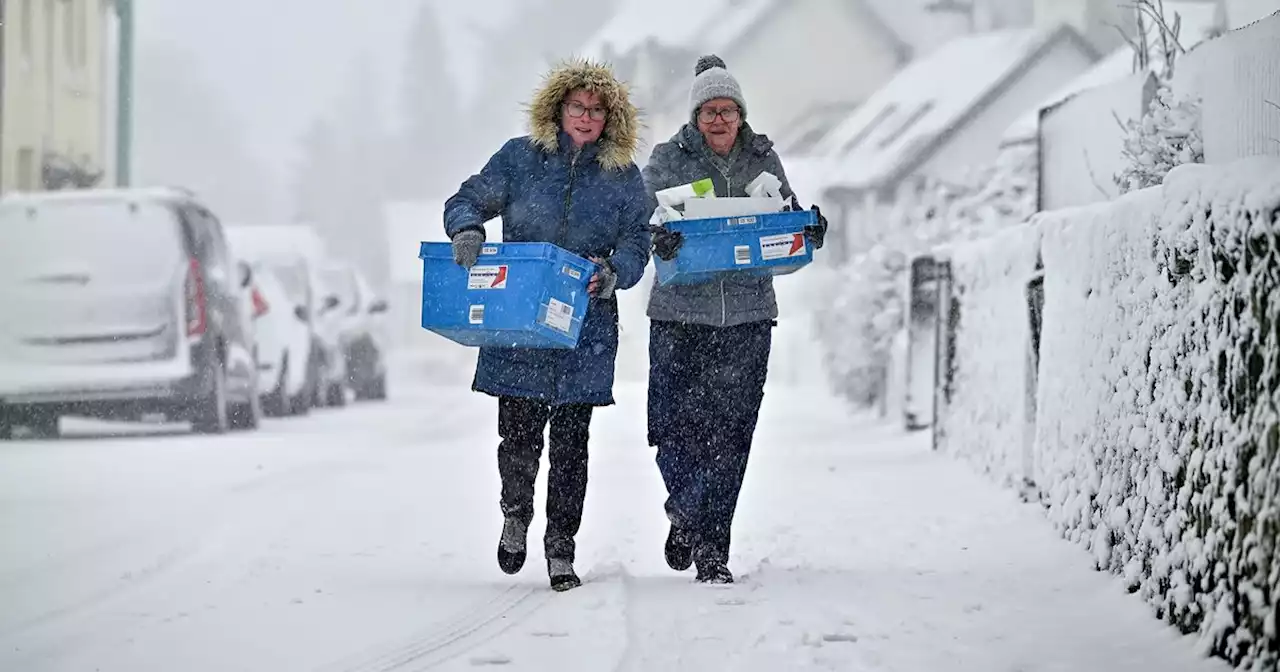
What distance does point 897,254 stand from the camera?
739 inches

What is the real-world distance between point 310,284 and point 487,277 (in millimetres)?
15415

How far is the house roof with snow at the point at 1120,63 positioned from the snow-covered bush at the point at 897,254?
726 mm

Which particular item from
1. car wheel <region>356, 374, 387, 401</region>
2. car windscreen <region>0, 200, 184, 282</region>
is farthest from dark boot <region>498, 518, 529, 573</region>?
car wheel <region>356, 374, 387, 401</region>

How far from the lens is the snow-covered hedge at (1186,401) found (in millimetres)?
4914

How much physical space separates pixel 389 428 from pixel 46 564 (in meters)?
11.5

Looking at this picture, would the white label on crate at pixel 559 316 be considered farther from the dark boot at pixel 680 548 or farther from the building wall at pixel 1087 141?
the building wall at pixel 1087 141

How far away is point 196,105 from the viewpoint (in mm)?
115812

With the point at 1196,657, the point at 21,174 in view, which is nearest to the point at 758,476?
the point at 1196,657

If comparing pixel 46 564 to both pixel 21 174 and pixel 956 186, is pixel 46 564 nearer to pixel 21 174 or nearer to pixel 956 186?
pixel 956 186

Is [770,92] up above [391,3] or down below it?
below

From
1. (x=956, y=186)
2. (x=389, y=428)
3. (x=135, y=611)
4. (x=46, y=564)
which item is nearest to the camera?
(x=135, y=611)

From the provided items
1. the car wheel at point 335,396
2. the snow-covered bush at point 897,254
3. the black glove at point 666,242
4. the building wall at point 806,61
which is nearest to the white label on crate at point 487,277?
the black glove at point 666,242

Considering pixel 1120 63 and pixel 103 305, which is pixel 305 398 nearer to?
pixel 103 305

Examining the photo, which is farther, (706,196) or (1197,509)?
(706,196)
